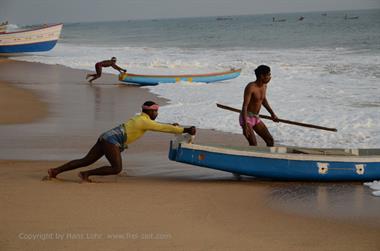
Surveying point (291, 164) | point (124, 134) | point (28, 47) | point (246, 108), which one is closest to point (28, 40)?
point (28, 47)

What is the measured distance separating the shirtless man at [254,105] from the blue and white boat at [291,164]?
1.90 ft

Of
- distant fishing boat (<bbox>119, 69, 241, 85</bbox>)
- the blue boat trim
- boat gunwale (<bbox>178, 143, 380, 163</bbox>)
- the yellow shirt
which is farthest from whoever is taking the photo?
the blue boat trim

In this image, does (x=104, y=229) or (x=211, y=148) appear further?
(x=211, y=148)

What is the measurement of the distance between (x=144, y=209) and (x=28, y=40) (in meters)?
26.7

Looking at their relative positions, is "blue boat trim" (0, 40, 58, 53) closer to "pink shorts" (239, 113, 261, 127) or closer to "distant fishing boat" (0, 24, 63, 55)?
"distant fishing boat" (0, 24, 63, 55)

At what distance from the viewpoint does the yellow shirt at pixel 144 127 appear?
6180 millimetres

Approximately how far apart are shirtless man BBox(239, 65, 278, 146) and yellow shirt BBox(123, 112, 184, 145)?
A: 107cm

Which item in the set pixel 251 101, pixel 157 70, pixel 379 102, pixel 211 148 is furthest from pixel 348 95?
pixel 157 70

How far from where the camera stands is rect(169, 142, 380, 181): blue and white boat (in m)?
6.38

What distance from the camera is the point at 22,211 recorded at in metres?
5.27

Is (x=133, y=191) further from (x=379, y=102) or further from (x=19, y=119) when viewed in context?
(x=379, y=102)

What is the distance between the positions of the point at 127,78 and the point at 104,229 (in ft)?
42.2

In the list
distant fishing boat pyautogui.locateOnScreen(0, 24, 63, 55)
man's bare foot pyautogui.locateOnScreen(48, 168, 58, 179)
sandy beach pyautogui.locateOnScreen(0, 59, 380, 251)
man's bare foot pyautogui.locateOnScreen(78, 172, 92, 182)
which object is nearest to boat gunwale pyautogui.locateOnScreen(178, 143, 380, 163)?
sandy beach pyautogui.locateOnScreen(0, 59, 380, 251)

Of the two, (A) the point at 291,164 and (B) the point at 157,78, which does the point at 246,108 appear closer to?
(A) the point at 291,164
